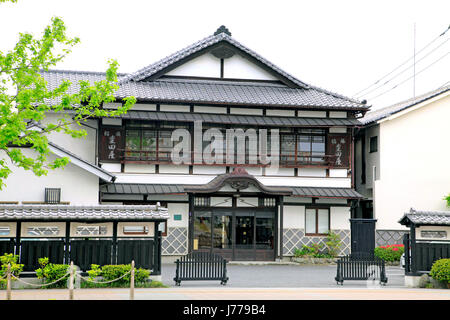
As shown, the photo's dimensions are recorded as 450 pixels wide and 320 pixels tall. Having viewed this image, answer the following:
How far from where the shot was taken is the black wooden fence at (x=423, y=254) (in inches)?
891

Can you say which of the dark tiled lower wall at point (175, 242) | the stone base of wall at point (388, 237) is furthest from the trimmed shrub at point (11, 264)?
the stone base of wall at point (388, 237)

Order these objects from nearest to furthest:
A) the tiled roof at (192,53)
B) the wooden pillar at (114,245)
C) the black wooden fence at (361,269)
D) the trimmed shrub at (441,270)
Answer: the wooden pillar at (114,245) → the trimmed shrub at (441,270) → the black wooden fence at (361,269) → the tiled roof at (192,53)

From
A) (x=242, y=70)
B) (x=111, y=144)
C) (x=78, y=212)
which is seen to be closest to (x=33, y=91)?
(x=78, y=212)

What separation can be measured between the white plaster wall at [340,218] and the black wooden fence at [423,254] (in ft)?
31.8

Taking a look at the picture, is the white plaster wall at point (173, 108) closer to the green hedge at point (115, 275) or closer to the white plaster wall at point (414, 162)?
the white plaster wall at point (414, 162)

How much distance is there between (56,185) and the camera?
27.9m

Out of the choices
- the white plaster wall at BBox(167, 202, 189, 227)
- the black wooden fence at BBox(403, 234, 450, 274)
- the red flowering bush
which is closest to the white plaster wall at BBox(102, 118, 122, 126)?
the white plaster wall at BBox(167, 202, 189, 227)

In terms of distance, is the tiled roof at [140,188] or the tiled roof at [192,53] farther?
the tiled roof at [192,53]

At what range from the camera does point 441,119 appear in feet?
116

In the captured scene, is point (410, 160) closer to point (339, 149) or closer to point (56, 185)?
point (339, 149)

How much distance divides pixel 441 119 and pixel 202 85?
1318 cm

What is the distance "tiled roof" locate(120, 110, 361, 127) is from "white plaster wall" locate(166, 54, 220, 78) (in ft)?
9.51

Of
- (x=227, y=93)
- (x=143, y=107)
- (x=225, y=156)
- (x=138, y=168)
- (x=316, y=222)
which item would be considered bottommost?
(x=316, y=222)

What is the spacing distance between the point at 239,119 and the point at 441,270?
13.5 meters
